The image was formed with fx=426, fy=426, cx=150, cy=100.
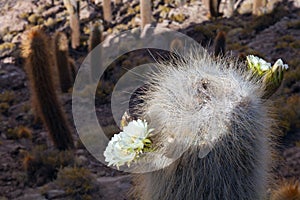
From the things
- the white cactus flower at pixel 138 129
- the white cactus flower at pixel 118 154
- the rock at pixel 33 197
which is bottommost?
the rock at pixel 33 197

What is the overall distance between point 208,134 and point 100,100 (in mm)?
7950

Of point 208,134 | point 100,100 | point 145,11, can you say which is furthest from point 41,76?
point 145,11

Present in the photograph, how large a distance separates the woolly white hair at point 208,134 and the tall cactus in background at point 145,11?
11820mm

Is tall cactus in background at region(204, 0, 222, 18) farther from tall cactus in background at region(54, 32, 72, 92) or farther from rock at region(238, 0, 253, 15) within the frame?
tall cactus in background at region(54, 32, 72, 92)

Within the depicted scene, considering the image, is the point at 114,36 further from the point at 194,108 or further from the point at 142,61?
the point at 194,108

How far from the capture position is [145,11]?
14.1m

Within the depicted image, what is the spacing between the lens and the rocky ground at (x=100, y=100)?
549cm

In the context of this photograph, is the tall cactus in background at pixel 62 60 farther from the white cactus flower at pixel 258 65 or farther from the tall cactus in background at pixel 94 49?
the white cactus flower at pixel 258 65

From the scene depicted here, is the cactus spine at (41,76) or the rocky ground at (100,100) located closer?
the rocky ground at (100,100)

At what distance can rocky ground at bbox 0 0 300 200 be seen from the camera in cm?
549

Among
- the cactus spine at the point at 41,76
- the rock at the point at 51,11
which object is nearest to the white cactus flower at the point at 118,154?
the cactus spine at the point at 41,76

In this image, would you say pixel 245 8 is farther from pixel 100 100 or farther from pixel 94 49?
pixel 100 100

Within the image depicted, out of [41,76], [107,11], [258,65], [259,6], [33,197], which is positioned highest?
[258,65]

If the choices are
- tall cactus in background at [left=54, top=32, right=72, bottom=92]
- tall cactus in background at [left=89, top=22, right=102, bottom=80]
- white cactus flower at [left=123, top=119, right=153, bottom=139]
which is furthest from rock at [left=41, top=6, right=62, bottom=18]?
white cactus flower at [left=123, top=119, right=153, bottom=139]
